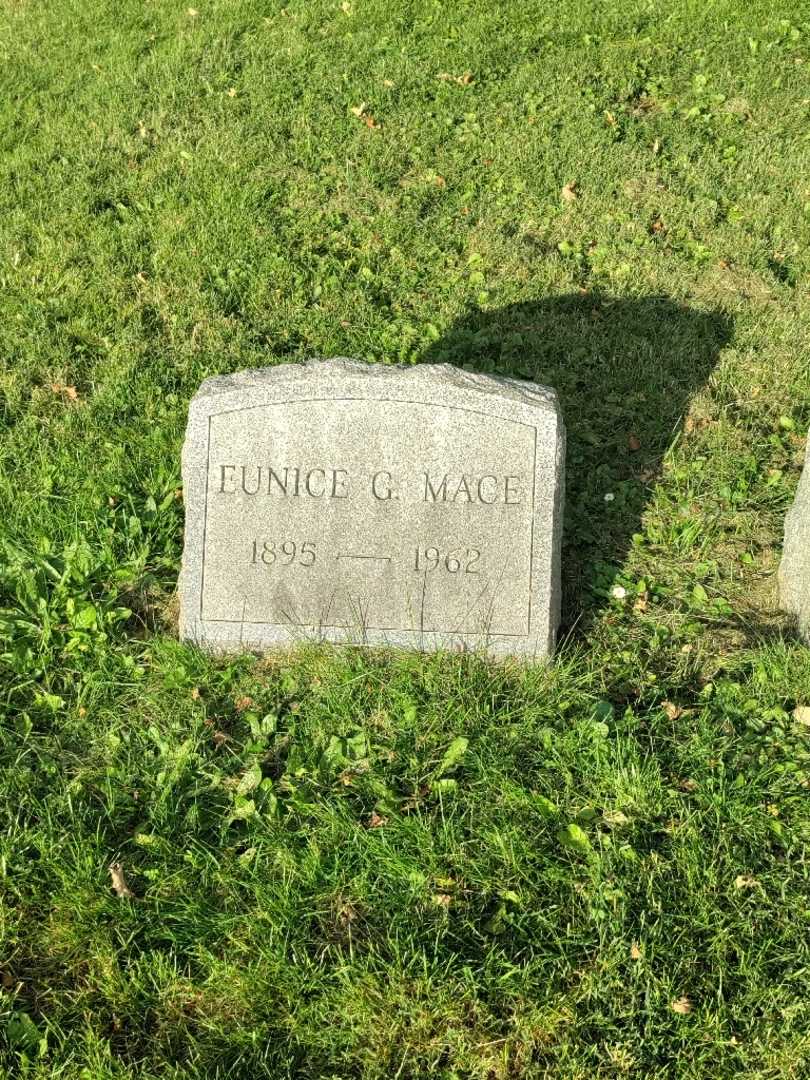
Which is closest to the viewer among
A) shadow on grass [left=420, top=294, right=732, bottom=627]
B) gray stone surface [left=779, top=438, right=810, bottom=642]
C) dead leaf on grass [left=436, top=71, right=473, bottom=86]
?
gray stone surface [left=779, top=438, right=810, bottom=642]

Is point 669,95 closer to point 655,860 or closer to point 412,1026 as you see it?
point 655,860

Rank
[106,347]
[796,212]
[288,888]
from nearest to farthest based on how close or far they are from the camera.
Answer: [288,888] < [106,347] < [796,212]

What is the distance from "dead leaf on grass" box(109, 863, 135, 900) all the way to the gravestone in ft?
3.08

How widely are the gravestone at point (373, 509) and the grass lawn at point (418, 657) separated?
17cm

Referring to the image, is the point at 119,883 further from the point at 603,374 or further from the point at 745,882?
the point at 603,374

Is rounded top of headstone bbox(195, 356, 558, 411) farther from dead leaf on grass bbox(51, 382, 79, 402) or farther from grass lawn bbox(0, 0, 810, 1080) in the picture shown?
dead leaf on grass bbox(51, 382, 79, 402)

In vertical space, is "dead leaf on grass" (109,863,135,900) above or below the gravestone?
below

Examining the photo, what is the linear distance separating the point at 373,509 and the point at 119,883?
1535mm

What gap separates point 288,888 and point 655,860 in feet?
3.59

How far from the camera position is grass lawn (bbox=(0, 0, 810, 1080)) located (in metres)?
2.65

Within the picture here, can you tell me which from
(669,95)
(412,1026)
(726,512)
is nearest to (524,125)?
(669,95)

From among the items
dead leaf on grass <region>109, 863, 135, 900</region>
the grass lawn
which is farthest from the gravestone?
dead leaf on grass <region>109, 863, 135, 900</region>

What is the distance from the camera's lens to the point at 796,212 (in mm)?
5984

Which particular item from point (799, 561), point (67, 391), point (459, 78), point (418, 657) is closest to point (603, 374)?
point (799, 561)
